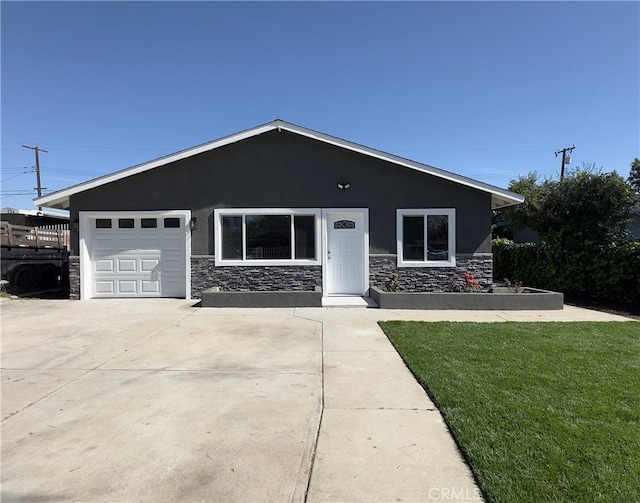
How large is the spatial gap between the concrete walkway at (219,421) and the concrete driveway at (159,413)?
0.05 feet

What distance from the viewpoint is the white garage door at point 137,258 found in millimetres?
11414

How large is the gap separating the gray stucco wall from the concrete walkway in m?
5.09

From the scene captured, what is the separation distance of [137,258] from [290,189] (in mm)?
4859

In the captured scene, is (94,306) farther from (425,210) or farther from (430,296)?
(425,210)

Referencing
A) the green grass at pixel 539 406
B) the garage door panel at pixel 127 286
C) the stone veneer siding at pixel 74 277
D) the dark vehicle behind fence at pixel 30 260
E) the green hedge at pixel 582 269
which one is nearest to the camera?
the green grass at pixel 539 406

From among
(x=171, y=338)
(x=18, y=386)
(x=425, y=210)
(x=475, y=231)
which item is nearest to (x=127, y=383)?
(x=18, y=386)

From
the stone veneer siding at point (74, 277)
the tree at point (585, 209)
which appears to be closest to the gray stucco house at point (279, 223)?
the stone veneer siding at point (74, 277)

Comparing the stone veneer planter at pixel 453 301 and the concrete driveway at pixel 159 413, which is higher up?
the stone veneer planter at pixel 453 301

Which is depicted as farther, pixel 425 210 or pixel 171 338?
pixel 425 210

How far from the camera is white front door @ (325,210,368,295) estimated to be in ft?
37.4

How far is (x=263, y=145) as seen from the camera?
1134 centimetres

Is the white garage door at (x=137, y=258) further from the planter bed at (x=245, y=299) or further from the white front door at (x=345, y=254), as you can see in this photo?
the white front door at (x=345, y=254)

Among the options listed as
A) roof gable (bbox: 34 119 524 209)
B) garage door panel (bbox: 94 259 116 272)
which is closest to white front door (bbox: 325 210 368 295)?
roof gable (bbox: 34 119 524 209)

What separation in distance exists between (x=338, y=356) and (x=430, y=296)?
A: 4.84 m
